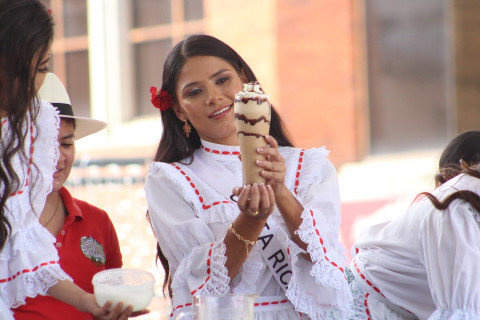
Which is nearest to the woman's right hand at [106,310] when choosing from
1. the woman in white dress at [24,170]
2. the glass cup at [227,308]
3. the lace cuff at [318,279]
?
the woman in white dress at [24,170]

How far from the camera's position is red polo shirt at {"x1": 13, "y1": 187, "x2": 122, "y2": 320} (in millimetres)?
2459

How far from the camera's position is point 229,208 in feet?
8.00

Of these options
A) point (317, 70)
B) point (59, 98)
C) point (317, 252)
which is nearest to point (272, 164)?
point (317, 252)

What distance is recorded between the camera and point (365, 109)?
6281 mm

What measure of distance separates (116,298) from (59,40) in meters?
6.10

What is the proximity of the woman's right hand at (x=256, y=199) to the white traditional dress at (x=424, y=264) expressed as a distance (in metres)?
0.64

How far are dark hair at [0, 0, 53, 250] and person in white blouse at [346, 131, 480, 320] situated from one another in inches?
50.9

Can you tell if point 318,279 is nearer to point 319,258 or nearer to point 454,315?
point 319,258

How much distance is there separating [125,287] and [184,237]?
0.56 metres

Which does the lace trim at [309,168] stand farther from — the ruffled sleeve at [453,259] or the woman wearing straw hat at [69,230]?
the woman wearing straw hat at [69,230]

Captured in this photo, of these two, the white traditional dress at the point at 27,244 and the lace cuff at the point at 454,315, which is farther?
the lace cuff at the point at 454,315

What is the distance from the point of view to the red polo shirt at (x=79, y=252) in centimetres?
246

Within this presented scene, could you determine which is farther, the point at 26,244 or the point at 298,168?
the point at 298,168

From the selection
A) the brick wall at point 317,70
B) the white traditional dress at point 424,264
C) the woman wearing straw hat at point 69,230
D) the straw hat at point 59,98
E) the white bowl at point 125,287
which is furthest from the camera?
the brick wall at point 317,70
